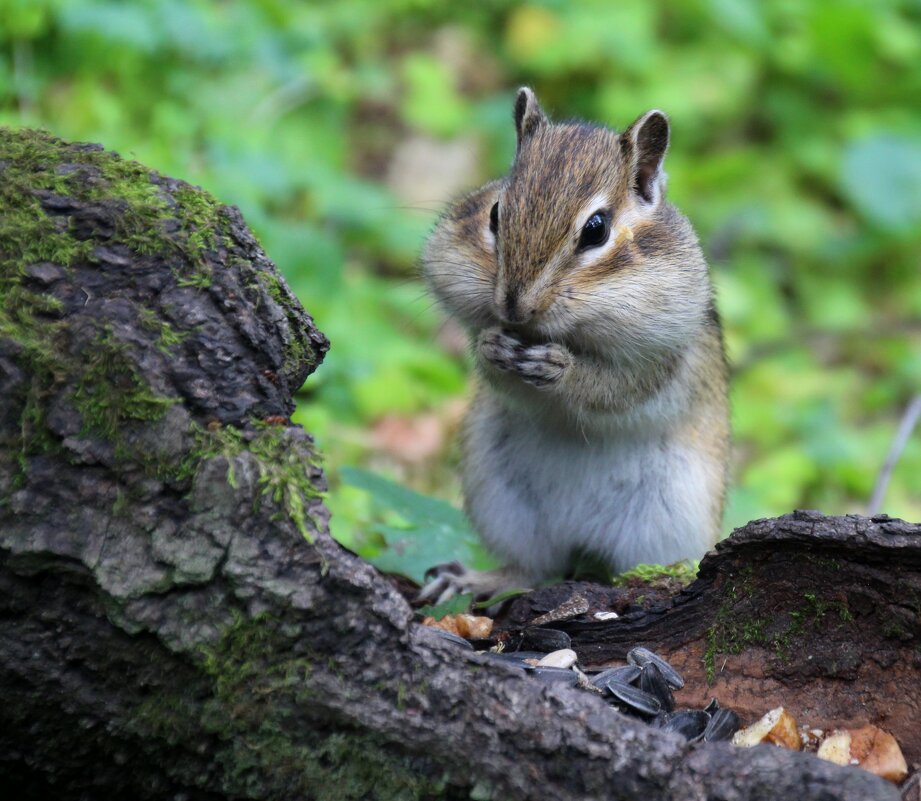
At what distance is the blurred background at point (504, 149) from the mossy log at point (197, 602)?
2.80 meters

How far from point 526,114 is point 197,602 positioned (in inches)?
87.9

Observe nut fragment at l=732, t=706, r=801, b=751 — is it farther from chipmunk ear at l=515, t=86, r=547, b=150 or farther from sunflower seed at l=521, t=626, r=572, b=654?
chipmunk ear at l=515, t=86, r=547, b=150

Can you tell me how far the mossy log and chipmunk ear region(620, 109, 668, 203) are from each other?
1773mm

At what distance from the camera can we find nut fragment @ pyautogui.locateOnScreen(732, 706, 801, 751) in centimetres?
244

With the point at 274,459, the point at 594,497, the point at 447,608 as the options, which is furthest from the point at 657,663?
the point at 594,497

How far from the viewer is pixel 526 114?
3855 millimetres

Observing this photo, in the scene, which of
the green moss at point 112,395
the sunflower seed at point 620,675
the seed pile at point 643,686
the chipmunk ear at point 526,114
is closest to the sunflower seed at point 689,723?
the seed pile at point 643,686

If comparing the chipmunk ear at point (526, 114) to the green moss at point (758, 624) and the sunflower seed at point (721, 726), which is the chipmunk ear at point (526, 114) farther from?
the sunflower seed at point (721, 726)

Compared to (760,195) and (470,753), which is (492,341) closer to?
(470,753)

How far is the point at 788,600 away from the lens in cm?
263

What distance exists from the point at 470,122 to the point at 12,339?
21.2 feet

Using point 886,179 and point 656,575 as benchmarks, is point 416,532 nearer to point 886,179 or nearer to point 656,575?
point 656,575

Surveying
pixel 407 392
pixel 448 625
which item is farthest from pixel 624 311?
pixel 407 392

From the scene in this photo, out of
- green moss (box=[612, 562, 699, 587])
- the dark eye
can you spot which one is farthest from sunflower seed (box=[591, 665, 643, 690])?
the dark eye
